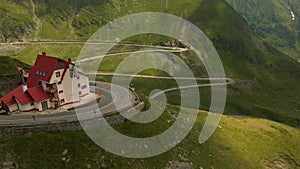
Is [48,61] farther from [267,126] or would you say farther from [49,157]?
[267,126]

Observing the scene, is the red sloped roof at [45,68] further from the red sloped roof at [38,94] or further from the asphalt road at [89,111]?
the asphalt road at [89,111]

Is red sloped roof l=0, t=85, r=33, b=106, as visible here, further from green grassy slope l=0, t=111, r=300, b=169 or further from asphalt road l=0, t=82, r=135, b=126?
green grassy slope l=0, t=111, r=300, b=169

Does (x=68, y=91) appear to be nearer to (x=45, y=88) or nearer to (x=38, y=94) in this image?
(x=45, y=88)

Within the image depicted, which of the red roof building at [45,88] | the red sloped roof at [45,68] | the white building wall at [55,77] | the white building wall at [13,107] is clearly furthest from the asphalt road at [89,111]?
the red sloped roof at [45,68]

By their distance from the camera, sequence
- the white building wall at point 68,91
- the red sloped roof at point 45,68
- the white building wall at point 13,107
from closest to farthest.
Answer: the white building wall at point 13,107
the red sloped roof at point 45,68
the white building wall at point 68,91

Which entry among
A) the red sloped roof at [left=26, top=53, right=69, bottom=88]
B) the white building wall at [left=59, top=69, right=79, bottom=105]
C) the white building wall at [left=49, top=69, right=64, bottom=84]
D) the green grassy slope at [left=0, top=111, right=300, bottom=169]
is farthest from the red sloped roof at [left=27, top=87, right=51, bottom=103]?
the green grassy slope at [left=0, top=111, right=300, bottom=169]

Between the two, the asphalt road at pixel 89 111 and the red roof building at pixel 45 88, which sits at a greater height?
the red roof building at pixel 45 88

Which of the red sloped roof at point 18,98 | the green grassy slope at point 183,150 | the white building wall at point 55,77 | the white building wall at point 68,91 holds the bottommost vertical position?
the green grassy slope at point 183,150

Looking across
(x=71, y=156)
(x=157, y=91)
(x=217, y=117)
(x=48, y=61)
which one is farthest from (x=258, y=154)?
(x=157, y=91)

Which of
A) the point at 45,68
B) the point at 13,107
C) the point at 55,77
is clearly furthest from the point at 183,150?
the point at 13,107
